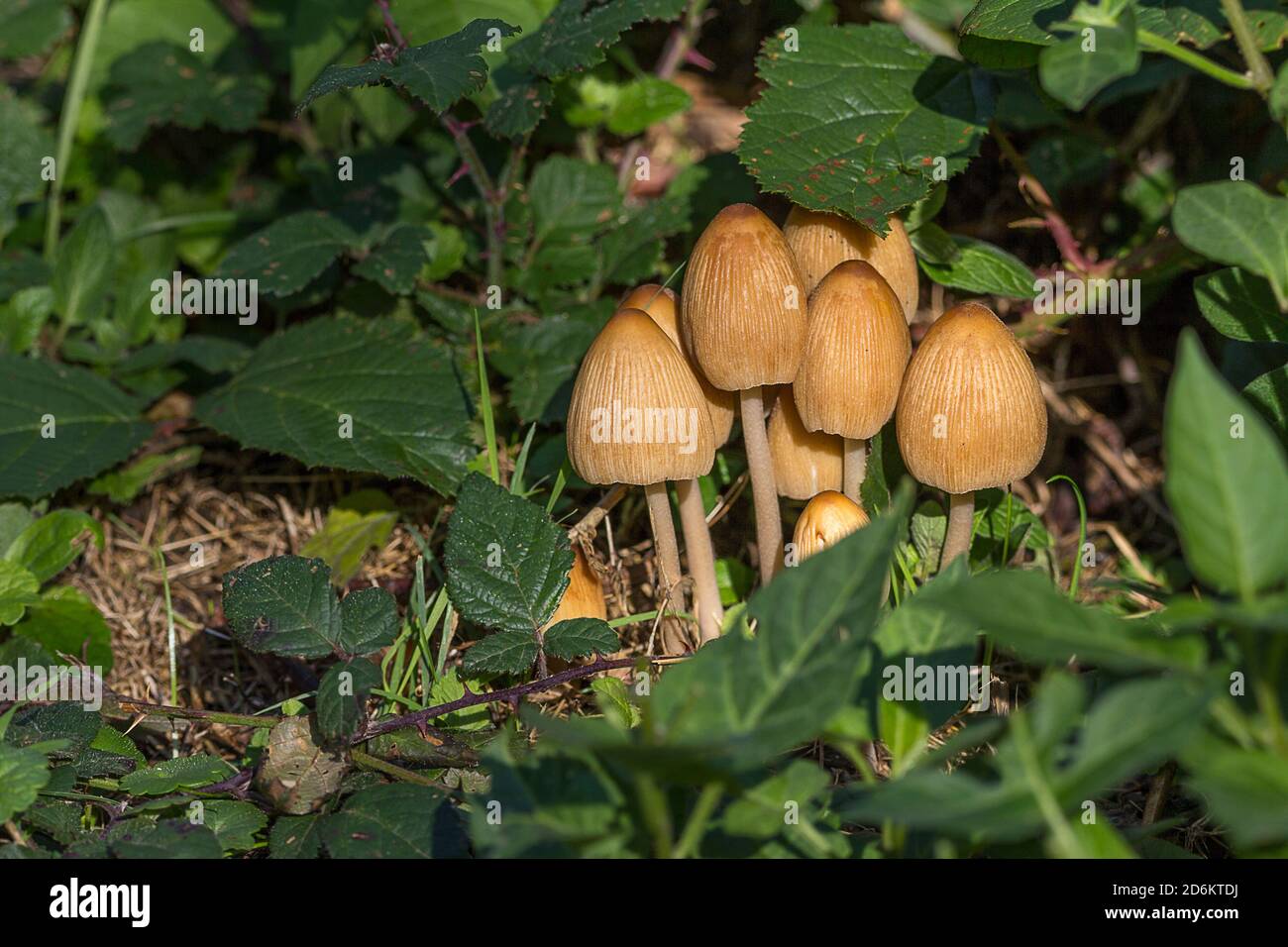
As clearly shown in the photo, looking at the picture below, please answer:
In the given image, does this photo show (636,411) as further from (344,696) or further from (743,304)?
(344,696)

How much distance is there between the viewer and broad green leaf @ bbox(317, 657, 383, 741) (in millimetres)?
2160

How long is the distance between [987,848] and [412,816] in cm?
96

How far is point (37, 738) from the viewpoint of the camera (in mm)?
2188

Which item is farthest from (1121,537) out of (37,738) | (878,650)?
(37,738)

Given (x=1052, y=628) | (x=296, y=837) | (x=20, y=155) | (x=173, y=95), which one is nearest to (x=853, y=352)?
(x=1052, y=628)

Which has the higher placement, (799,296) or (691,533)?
(799,296)

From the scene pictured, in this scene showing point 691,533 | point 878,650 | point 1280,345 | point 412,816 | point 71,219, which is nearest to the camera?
point 878,650

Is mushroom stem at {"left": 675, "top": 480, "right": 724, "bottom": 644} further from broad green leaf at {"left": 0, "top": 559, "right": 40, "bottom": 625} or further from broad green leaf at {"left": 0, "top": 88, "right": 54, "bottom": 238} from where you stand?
broad green leaf at {"left": 0, "top": 88, "right": 54, "bottom": 238}

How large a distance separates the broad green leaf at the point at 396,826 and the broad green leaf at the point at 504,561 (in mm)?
364

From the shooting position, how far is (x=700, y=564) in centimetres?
270

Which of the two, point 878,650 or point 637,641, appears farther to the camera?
point 637,641

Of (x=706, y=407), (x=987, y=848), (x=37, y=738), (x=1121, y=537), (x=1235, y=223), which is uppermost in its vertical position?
(x=1235, y=223)

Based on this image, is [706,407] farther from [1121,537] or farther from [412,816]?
[1121,537]

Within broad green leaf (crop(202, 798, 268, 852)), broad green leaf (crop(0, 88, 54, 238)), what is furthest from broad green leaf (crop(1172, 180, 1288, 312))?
broad green leaf (crop(0, 88, 54, 238))
